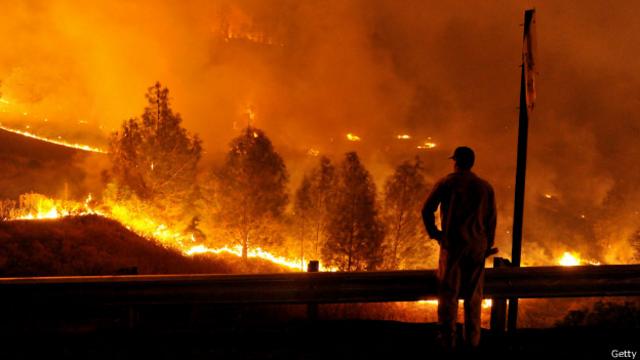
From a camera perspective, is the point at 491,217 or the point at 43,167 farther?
the point at 43,167

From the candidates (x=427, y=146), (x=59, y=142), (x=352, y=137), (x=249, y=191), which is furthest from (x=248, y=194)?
(x=427, y=146)

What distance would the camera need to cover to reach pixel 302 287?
235 inches

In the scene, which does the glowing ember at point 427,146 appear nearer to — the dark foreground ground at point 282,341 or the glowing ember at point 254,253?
the glowing ember at point 254,253

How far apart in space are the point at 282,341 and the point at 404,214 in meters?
28.2

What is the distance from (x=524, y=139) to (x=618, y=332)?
3.70m

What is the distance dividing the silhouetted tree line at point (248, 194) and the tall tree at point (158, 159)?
65 millimetres

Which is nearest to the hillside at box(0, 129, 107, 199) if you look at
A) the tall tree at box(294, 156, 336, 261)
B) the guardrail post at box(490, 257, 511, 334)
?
the tall tree at box(294, 156, 336, 261)

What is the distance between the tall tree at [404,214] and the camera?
32.8 meters

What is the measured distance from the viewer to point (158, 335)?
5922 millimetres

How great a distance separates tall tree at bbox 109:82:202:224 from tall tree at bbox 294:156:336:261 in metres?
8.78

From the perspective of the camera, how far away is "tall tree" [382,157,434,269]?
32781 millimetres

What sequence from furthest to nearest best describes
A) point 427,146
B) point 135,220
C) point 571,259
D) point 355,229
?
point 427,146
point 571,259
point 355,229
point 135,220

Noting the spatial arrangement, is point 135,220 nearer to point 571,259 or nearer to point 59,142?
point 59,142

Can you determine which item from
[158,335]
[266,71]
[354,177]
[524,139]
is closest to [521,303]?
[354,177]
